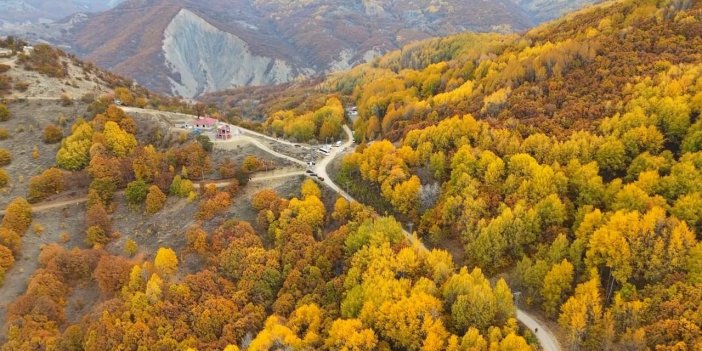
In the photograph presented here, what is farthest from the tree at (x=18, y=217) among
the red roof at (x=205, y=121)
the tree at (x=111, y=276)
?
the red roof at (x=205, y=121)

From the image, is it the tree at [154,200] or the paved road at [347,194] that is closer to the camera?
the paved road at [347,194]

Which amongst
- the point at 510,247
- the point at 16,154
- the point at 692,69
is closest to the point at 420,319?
the point at 510,247

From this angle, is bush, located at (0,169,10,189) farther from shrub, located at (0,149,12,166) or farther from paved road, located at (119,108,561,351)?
paved road, located at (119,108,561,351)

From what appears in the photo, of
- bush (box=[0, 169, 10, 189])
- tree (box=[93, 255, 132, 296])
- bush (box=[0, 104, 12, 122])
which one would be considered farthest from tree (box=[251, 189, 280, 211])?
bush (box=[0, 104, 12, 122])

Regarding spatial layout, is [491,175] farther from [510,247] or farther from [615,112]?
[615,112]

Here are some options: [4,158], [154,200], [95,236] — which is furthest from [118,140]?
[95,236]

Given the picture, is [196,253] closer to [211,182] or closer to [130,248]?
[130,248]

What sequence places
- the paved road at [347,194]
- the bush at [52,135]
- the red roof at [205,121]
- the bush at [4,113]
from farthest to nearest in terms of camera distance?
the red roof at [205,121] → the bush at [4,113] → the bush at [52,135] → the paved road at [347,194]

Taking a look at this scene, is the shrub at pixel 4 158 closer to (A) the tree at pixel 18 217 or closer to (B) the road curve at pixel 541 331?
(A) the tree at pixel 18 217
